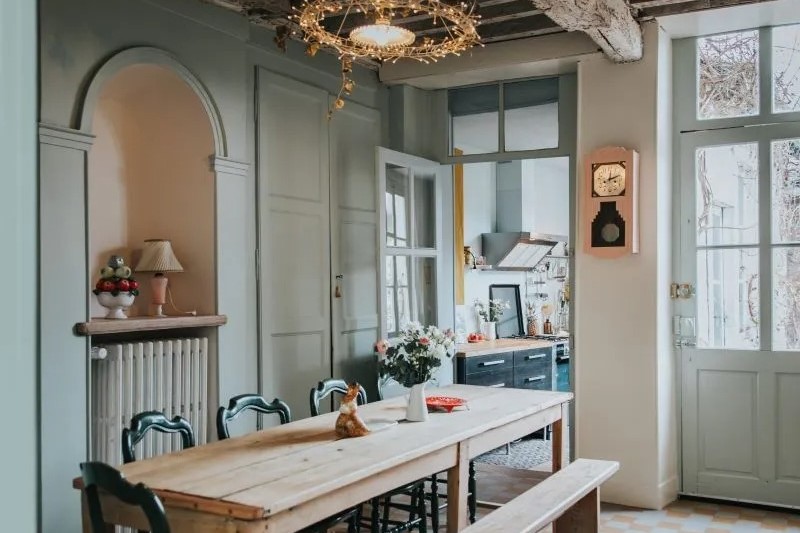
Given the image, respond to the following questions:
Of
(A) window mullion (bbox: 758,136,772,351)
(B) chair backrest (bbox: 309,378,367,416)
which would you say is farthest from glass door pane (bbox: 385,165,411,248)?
(A) window mullion (bbox: 758,136,772,351)

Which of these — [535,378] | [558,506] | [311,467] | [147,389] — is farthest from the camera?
[535,378]

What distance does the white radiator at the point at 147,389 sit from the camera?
3.92 metres

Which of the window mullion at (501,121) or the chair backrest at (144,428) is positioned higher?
the window mullion at (501,121)

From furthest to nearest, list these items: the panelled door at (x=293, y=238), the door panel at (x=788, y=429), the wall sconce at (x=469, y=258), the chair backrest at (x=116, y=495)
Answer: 1. the wall sconce at (x=469, y=258)
2. the door panel at (x=788, y=429)
3. the panelled door at (x=293, y=238)
4. the chair backrest at (x=116, y=495)

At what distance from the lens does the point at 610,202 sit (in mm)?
5297

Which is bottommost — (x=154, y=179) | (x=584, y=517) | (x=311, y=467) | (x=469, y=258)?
(x=584, y=517)

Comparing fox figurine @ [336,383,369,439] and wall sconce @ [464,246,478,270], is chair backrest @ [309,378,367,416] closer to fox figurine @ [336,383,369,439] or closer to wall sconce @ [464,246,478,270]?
fox figurine @ [336,383,369,439]

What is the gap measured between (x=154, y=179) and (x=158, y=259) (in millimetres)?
575

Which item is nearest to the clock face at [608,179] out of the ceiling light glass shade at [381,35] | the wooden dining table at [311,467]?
the wooden dining table at [311,467]

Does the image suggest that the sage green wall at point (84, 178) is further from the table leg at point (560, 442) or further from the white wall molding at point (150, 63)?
the table leg at point (560, 442)

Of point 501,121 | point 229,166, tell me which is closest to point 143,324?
point 229,166

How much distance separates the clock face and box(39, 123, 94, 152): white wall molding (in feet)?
10.4

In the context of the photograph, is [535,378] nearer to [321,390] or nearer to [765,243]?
[765,243]

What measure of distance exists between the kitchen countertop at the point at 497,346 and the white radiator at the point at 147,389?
264 cm
